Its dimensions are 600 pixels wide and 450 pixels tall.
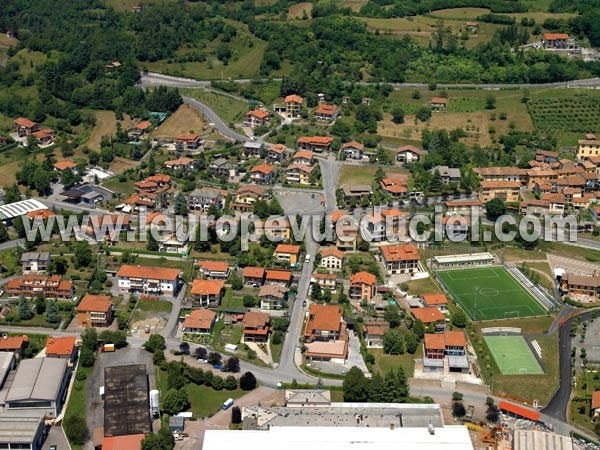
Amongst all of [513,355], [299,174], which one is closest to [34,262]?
[299,174]

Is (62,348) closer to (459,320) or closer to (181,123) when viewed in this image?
(459,320)

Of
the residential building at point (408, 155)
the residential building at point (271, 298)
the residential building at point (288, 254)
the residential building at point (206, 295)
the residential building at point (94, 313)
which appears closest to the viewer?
the residential building at point (94, 313)

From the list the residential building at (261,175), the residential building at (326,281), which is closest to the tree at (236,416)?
the residential building at (326,281)

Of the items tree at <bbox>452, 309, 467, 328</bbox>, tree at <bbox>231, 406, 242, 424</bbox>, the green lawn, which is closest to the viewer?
tree at <bbox>231, 406, 242, 424</bbox>

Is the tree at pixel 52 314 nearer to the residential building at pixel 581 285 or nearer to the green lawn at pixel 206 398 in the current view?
the green lawn at pixel 206 398

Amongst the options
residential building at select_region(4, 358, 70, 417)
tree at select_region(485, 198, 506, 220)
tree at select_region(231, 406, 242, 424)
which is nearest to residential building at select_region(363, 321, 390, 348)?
tree at select_region(231, 406, 242, 424)

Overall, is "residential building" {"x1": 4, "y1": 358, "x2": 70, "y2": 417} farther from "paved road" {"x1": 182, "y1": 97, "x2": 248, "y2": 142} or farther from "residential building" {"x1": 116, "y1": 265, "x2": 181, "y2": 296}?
"paved road" {"x1": 182, "y1": 97, "x2": 248, "y2": 142}
